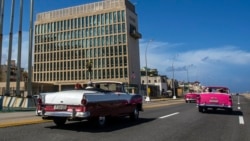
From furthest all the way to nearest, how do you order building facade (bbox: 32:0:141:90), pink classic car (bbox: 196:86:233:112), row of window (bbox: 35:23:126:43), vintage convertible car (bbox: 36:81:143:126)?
row of window (bbox: 35:23:126:43), building facade (bbox: 32:0:141:90), pink classic car (bbox: 196:86:233:112), vintage convertible car (bbox: 36:81:143:126)

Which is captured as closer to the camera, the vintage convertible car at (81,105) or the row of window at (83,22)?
the vintage convertible car at (81,105)

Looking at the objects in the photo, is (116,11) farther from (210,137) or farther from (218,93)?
(210,137)

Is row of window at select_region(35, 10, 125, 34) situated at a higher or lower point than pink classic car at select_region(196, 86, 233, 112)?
higher

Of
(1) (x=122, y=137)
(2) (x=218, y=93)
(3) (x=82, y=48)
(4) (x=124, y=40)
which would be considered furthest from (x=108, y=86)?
(3) (x=82, y=48)

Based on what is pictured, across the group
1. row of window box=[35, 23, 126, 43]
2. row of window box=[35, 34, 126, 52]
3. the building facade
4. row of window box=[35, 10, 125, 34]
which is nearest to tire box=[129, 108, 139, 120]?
the building facade

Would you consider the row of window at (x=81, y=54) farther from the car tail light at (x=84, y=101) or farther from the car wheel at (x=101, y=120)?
the car tail light at (x=84, y=101)

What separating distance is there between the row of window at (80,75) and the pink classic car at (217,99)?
7211cm

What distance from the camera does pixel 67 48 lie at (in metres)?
102

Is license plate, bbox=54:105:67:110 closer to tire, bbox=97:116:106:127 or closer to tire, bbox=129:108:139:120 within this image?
tire, bbox=97:116:106:127

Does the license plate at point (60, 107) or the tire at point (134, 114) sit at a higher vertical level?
the license plate at point (60, 107)

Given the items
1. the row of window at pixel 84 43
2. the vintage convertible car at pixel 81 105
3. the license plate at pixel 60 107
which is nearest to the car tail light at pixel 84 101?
the vintage convertible car at pixel 81 105

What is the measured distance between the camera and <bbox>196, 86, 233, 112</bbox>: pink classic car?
727 inches

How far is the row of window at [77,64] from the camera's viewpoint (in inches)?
3693

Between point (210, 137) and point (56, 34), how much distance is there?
100 metres
